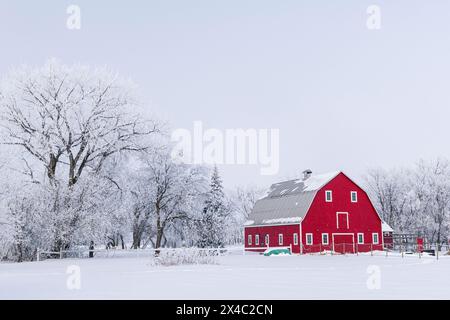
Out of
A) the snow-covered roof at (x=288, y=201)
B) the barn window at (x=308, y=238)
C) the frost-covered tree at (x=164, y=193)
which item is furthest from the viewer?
the frost-covered tree at (x=164, y=193)

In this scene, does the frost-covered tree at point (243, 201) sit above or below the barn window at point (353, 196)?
above

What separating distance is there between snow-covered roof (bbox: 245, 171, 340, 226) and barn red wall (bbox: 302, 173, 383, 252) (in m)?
0.70

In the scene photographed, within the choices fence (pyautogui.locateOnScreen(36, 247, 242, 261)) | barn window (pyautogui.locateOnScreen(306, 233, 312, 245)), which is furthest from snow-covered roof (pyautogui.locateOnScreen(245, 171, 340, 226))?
fence (pyautogui.locateOnScreen(36, 247, 242, 261))

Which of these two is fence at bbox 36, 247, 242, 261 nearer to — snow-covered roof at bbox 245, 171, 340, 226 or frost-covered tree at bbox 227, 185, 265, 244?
snow-covered roof at bbox 245, 171, 340, 226

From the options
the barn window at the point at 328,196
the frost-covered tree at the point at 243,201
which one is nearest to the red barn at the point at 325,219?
the barn window at the point at 328,196

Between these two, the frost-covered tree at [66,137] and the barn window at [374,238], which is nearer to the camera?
the frost-covered tree at [66,137]

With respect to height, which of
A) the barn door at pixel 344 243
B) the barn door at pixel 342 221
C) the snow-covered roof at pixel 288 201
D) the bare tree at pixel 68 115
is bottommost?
the barn door at pixel 344 243

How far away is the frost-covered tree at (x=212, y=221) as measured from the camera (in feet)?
197

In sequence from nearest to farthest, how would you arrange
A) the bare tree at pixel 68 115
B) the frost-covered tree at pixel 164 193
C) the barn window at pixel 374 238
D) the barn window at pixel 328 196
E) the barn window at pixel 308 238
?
the bare tree at pixel 68 115 < the barn window at pixel 308 238 < the barn window at pixel 328 196 < the barn window at pixel 374 238 < the frost-covered tree at pixel 164 193

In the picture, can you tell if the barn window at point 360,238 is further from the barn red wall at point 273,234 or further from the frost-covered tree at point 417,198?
the frost-covered tree at point 417,198

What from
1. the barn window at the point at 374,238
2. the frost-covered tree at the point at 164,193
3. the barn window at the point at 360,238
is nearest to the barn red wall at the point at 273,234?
the barn window at the point at 360,238
